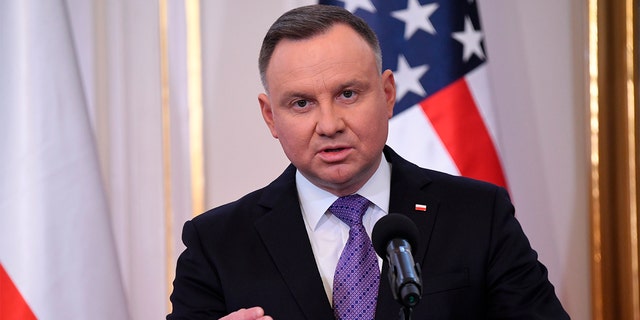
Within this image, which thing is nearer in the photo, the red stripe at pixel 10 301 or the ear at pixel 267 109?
the ear at pixel 267 109

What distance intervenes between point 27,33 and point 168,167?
776 millimetres

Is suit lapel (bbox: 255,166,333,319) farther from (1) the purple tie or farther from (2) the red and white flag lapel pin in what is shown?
(2) the red and white flag lapel pin

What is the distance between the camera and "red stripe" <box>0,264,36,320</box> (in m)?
2.34

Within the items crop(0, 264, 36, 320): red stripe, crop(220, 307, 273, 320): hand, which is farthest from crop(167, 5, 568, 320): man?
crop(0, 264, 36, 320): red stripe

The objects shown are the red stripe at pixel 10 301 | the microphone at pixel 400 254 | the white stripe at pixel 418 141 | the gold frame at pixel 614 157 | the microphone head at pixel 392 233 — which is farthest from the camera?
the gold frame at pixel 614 157

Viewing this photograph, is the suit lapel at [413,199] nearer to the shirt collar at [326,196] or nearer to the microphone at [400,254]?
the shirt collar at [326,196]

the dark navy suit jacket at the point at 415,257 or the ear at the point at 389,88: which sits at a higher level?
the ear at the point at 389,88

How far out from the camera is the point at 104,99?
3.02 meters

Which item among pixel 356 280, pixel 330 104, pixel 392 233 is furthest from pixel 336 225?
pixel 392 233

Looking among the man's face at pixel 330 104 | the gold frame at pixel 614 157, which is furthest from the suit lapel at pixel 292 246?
the gold frame at pixel 614 157

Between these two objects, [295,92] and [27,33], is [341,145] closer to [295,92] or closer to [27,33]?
[295,92]

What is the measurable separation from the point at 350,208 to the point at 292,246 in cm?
16

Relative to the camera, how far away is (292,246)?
1817mm

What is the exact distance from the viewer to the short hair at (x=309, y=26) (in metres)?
1.81
